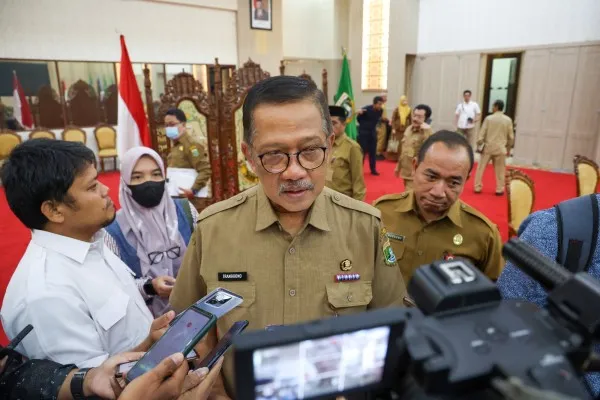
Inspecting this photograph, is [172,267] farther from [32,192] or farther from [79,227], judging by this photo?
[32,192]

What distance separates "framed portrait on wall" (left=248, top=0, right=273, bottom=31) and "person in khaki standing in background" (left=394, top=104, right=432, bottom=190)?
479 cm

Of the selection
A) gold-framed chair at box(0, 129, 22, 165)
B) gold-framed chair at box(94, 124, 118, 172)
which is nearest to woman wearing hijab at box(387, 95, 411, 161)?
gold-framed chair at box(94, 124, 118, 172)

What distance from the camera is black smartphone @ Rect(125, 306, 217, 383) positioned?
86cm

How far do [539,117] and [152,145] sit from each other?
7.73 meters

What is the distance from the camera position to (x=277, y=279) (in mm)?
1093

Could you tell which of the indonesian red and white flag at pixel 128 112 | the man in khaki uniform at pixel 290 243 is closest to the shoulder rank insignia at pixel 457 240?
the man in khaki uniform at pixel 290 243

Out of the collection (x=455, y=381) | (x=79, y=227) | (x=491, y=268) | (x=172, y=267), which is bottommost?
(x=172, y=267)

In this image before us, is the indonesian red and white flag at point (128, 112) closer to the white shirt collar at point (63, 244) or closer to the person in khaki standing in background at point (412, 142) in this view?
the white shirt collar at point (63, 244)

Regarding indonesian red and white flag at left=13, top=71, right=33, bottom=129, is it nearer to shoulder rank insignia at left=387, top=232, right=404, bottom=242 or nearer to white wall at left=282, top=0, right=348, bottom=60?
white wall at left=282, top=0, right=348, bottom=60

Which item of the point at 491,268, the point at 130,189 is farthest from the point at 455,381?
the point at 130,189

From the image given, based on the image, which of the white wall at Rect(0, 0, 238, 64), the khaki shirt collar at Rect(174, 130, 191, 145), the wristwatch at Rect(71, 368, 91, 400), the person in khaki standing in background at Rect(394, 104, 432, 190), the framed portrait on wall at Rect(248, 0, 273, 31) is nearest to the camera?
the wristwatch at Rect(71, 368, 91, 400)

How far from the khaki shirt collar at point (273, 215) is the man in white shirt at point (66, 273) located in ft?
1.15

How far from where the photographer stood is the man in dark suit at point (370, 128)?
781 centimetres

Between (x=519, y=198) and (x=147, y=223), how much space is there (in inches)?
114
